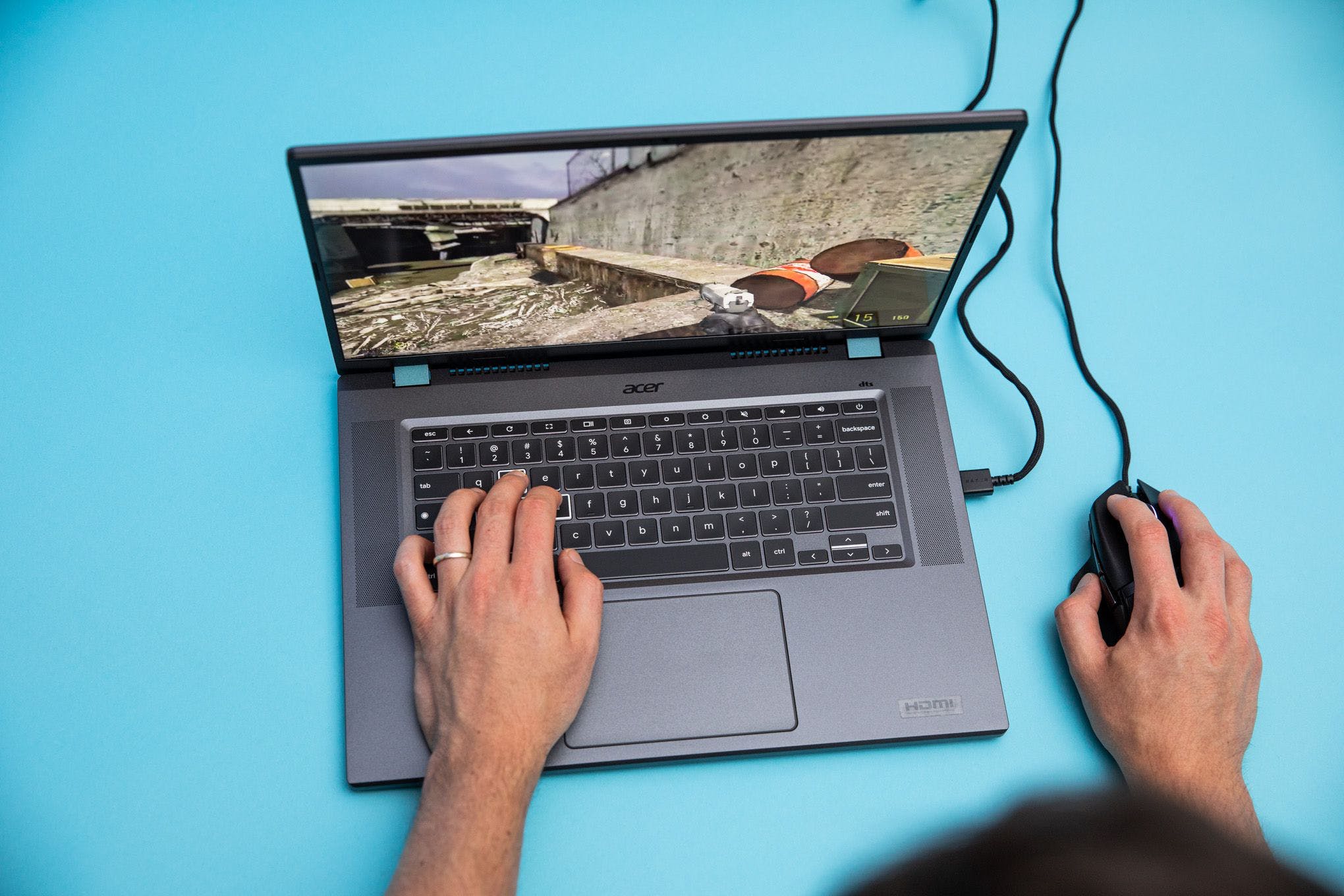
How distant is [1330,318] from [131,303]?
1.24 metres

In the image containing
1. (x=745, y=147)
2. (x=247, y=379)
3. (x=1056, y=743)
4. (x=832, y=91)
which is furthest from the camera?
(x=832, y=91)

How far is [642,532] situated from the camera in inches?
30.8

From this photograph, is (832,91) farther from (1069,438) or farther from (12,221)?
(12,221)

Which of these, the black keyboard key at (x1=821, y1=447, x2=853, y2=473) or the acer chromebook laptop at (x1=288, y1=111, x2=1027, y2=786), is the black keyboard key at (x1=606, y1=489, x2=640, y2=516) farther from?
the black keyboard key at (x1=821, y1=447, x2=853, y2=473)

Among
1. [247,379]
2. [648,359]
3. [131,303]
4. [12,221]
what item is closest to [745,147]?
[648,359]

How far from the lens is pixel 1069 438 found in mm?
882

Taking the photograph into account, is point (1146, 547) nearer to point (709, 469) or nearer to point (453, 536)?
point (709, 469)

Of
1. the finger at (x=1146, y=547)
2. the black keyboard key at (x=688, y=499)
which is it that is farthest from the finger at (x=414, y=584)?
the finger at (x=1146, y=547)

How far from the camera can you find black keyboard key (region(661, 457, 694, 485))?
0.80 m

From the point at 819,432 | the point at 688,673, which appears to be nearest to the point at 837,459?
the point at 819,432

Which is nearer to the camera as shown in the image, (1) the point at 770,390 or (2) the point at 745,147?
(2) the point at 745,147

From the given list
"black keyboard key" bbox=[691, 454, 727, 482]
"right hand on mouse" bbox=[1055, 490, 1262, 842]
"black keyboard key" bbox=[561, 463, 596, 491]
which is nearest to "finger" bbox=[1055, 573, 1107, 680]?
"right hand on mouse" bbox=[1055, 490, 1262, 842]

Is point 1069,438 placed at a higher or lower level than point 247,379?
lower

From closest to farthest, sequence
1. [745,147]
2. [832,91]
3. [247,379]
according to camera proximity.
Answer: [745,147] → [247,379] → [832,91]
